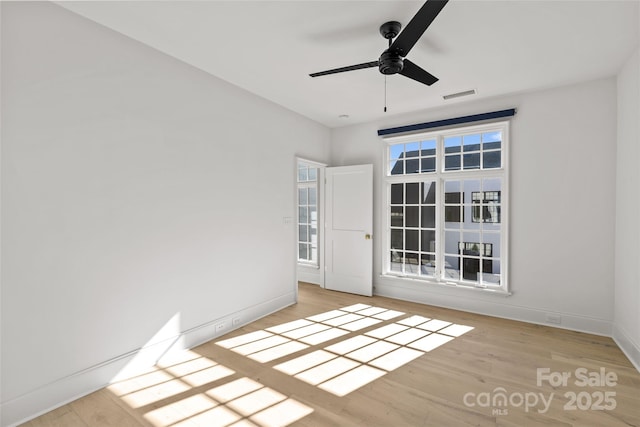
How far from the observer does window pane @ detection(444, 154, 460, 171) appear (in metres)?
4.12

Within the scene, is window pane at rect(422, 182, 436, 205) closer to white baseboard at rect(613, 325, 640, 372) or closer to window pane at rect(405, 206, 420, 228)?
window pane at rect(405, 206, 420, 228)

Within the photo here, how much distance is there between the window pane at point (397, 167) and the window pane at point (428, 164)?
12.4 inches

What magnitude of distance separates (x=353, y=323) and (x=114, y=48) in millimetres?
3557

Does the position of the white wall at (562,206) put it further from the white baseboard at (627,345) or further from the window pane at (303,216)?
the window pane at (303,216)

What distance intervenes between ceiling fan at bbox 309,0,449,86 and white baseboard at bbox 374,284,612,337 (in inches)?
115

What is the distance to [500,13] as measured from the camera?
7.02 ft

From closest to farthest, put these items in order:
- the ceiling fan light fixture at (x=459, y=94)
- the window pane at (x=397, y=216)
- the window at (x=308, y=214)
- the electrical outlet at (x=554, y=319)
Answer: the electrical outlet at (x=554, y=319) < the ceiling fan light fixture at (x=459, y=94) < the window pane at (x=397, y=216) < the window at (x=308, y=214)

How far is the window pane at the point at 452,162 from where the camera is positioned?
412 centimetres

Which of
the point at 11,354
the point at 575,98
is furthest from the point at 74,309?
the point at 575,98

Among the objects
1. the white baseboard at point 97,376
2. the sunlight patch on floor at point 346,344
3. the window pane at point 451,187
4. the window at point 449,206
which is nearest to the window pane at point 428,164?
the window at point 449,206

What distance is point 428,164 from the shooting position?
4359mm

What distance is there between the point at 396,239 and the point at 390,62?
300 centimetres

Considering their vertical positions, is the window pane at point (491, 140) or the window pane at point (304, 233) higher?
the window pane at point (491, 140)

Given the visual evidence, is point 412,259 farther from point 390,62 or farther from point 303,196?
point 390,62
